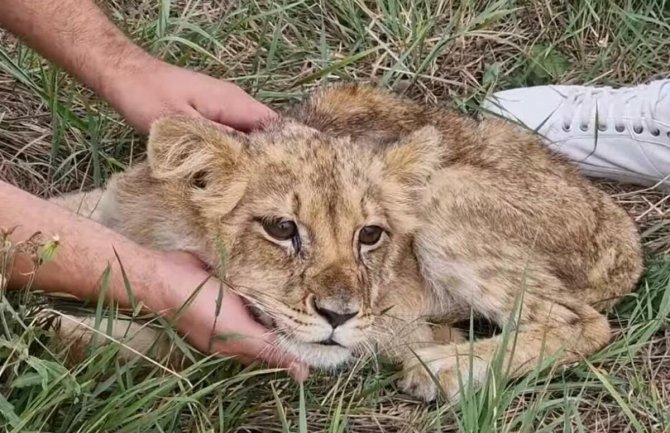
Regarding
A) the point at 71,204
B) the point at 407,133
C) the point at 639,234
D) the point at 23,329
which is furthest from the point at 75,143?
the point at 639,234

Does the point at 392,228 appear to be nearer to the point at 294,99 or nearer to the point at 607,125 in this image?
the point at 294,99

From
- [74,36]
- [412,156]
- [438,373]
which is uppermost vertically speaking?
[74,36]

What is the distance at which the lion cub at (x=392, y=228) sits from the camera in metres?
3.43

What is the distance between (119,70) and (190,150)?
0.83m

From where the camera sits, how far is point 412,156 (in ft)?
12.5

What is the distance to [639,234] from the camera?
14.1 ft

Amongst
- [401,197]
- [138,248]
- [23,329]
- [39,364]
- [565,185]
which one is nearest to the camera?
[39,364]

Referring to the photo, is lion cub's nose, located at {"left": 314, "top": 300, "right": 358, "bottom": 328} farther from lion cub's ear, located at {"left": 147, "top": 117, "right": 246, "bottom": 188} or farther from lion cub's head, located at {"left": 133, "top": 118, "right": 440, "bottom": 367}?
lion cub's ear, located at {"left": 147, "top": 117, "right": 246, "bottom": 188}

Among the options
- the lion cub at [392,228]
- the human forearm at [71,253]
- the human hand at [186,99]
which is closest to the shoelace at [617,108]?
the lion cub at [392,228]

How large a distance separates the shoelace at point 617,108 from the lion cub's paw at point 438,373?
61.3 inches

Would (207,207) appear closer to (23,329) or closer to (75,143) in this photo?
(23,329)

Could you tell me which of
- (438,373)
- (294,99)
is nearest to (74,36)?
(294,99)

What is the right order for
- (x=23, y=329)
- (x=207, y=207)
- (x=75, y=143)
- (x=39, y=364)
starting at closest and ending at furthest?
(x=39, y=364)
(x=23, y=329)
(x=207, y=207)
(x=75, y=143)

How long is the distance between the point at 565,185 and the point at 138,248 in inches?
61.3
